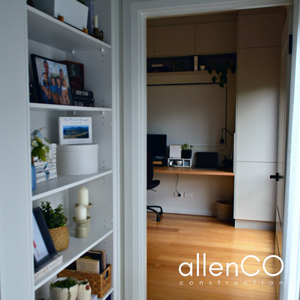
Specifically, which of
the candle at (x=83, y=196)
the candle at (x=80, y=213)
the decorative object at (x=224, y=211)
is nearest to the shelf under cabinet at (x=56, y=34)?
the candle at (x=83, y=196)

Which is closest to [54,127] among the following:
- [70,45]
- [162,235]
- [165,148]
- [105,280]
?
[70,45]

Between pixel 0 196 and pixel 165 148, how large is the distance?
3609mm

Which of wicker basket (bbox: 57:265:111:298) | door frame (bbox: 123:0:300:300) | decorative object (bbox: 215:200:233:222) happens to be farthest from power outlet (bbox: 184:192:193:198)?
wicker basket (bbox: 57:265:111:298)

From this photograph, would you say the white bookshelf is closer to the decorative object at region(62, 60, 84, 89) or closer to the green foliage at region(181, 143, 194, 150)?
the decorative object at region(62, 60, 84, 89)

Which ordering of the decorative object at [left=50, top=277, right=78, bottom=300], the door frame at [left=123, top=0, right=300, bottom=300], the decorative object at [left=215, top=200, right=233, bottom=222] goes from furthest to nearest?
the decorative object at [left=215, top=200, right=233, bottom=222] < the door frame at [left=123, top=0, right=300, bottom=300] < the decorative object at [left=50, top=277, right=78, bottom=300]

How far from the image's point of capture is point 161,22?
15.1 feet

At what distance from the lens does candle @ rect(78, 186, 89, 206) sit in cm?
187

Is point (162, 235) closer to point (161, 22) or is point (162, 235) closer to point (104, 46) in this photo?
point (104, 46)

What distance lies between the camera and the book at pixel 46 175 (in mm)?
1529

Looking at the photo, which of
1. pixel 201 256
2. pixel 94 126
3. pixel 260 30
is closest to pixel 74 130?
pixel 94 126

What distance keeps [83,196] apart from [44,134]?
423 millimetres

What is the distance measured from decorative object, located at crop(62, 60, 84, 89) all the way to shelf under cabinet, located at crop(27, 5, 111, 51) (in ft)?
0.34

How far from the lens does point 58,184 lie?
151 cm

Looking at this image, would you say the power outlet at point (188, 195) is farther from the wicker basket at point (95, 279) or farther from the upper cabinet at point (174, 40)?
the wicker basket at point (95, 279)
